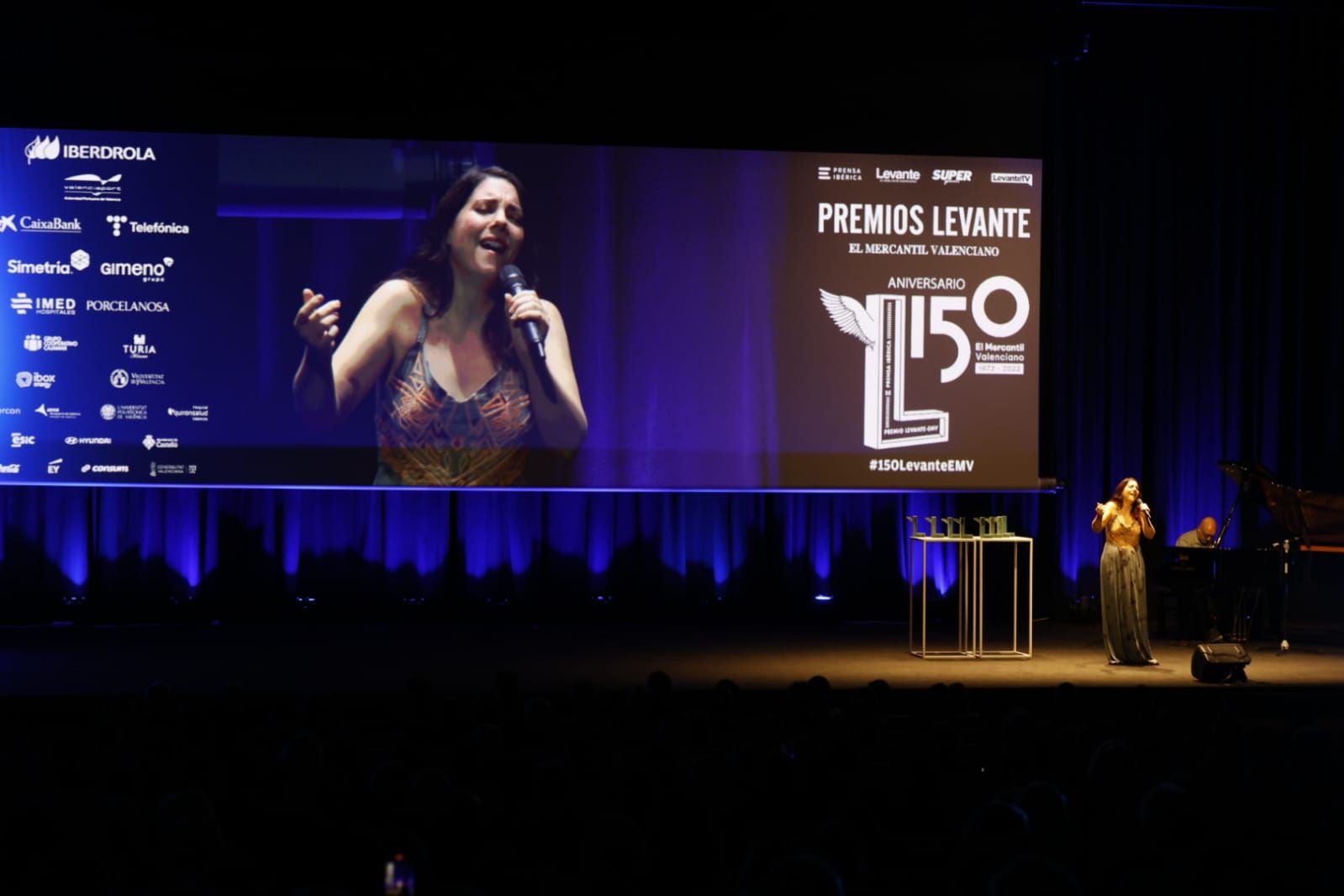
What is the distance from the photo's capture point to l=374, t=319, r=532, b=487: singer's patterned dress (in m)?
9.97

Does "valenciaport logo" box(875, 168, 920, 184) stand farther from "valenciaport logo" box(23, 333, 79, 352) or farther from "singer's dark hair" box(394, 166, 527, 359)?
"valenciaport logo" box(23, 333, 79, 352)

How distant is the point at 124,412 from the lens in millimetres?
9828

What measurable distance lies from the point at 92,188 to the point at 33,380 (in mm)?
1400

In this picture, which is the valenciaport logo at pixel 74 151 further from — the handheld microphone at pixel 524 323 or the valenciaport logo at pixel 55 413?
the handheld microphone at pixel 524 323

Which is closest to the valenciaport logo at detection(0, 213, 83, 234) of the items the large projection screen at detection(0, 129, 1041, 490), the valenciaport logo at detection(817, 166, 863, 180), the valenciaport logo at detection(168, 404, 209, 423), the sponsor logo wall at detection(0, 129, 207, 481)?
the sponsor logo wall at detection(0, 129, 207, 481)

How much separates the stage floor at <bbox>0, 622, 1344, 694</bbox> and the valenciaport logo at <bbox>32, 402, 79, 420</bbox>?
5.24 ft

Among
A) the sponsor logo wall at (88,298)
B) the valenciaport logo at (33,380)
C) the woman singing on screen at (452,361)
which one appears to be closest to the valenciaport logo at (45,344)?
the sponsor logo wall at (88,298)

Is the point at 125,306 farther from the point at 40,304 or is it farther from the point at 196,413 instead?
the point at 196,413

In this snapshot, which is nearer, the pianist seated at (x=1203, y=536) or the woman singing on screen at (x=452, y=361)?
the woman singing on screen at (x=452, y=361)

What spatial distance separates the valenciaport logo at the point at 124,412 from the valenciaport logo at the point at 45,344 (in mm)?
502

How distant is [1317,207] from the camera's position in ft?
41.3

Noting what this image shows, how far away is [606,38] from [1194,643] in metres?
6.40

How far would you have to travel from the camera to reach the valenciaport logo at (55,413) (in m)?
9.77

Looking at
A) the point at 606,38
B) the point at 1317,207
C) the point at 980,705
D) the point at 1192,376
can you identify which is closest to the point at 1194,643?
the point at 1192,376
